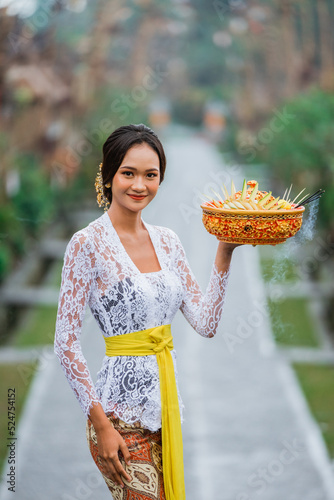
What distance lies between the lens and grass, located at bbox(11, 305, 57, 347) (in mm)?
7801

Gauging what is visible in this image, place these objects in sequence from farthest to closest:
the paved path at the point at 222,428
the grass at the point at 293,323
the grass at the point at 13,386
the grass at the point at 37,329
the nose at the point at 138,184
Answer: the grass at the point at 293,323 → the grass at the point at 37,329 → the grass at the point at 13,386 → the paved path at the point at 222,428 → the nose at the point at 138,184

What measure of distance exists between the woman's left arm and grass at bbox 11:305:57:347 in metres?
5.37

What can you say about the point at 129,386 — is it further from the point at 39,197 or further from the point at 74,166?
the point at 74,166

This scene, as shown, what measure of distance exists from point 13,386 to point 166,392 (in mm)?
4275

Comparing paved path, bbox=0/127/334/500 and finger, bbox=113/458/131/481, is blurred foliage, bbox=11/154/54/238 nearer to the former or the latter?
paved path, bbox=0/127/334/500

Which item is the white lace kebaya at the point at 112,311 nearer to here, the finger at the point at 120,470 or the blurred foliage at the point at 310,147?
the finger at the point at 120,470

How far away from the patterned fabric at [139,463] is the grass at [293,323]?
18.8 feet

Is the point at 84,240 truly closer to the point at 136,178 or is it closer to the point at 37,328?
the point at 136,178

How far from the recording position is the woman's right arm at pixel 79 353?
7.25ft

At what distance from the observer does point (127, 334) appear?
233cm

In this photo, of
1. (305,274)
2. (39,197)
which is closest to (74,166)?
(39,197)

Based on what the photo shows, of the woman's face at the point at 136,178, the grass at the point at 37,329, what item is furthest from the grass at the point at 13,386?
the woman's face at the point at 136,178

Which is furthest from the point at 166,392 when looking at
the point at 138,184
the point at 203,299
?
the point at 138,184

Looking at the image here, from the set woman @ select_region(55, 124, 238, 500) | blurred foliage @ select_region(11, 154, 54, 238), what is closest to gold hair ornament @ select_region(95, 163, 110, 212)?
woman @ select_region(55, 124, 238, 500)
